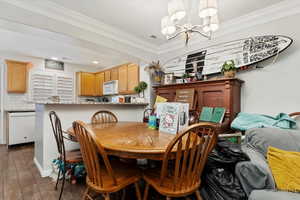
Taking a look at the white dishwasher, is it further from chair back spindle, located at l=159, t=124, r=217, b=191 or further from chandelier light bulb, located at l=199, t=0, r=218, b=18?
chandelier light bulb, located at l=199, t=0, r=218, b=18

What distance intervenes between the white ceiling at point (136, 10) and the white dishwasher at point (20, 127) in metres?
3.05

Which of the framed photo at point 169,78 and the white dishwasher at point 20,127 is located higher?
the framed photo at point 169,78

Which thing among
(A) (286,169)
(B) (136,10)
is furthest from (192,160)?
(B) (136,10)

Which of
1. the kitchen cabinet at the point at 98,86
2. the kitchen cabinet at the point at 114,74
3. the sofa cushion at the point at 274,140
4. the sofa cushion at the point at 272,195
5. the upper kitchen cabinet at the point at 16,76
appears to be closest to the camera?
the sofa cushion at the point at 272,195

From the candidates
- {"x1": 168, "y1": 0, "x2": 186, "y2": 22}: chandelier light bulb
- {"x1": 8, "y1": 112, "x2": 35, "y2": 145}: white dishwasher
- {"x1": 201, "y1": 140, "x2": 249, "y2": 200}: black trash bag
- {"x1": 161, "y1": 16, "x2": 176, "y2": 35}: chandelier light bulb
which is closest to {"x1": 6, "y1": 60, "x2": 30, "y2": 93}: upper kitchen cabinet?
{"x1": 8, "y1": 112, "x2": 35, "y2": 145}: white dishwasher

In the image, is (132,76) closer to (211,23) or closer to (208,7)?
(211,23)

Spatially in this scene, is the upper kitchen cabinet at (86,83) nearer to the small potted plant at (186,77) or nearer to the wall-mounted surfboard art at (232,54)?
the wall-mounted surfboard art at (232,54)

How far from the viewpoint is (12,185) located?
198cm

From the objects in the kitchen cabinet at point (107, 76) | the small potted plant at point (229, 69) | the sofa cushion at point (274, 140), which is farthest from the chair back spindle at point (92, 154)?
the kitchen cabinet at point (107, 76)

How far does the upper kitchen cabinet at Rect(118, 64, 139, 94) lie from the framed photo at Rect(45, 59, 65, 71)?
1.99 m

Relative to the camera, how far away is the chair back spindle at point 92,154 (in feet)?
3.59

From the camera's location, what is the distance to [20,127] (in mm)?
3654

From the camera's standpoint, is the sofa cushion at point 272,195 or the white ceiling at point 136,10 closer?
the sofa cushion at point 272,195

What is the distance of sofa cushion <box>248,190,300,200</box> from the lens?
1044 millimetres
